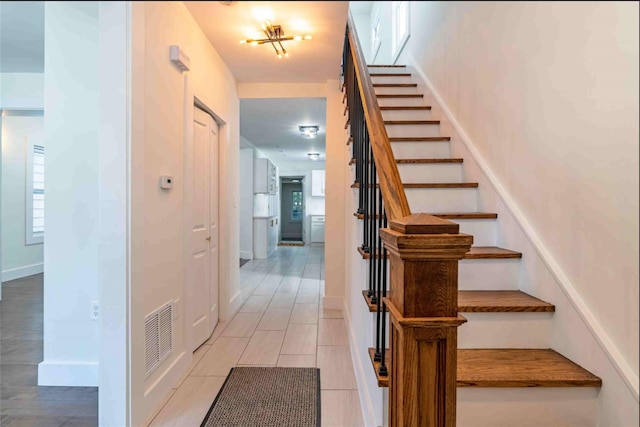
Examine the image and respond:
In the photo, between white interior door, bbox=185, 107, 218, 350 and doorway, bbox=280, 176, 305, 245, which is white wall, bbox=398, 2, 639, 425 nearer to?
white interior door, bbox=185, 107, 218, 350

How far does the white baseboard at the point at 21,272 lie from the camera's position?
415cm

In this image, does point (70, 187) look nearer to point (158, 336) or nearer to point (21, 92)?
point (21, 92)

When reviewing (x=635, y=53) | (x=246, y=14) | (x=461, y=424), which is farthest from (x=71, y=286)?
(x=635, y=53)

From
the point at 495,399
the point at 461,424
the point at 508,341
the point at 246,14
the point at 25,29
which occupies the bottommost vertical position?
the point at 461,424

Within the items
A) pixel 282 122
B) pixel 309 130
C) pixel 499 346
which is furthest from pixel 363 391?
pixel 309 130

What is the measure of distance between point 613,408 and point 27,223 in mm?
6045

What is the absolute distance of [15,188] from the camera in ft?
13.6

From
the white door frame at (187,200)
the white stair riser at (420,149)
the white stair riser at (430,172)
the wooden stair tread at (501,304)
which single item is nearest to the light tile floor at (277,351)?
the white door frame at (187,200)

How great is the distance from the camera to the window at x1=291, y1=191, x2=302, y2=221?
32.9 feet

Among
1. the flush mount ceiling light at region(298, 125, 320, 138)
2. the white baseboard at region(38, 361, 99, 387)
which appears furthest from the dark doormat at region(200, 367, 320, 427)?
the flush mount ceiling light at region(298, 125, 320, 138)

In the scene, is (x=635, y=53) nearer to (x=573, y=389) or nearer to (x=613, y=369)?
(x=613, y=369)

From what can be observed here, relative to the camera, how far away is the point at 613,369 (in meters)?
0.96

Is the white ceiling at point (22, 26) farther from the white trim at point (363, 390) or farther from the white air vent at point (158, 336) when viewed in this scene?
the white trim at point (363, 390)

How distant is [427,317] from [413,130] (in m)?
1.98
